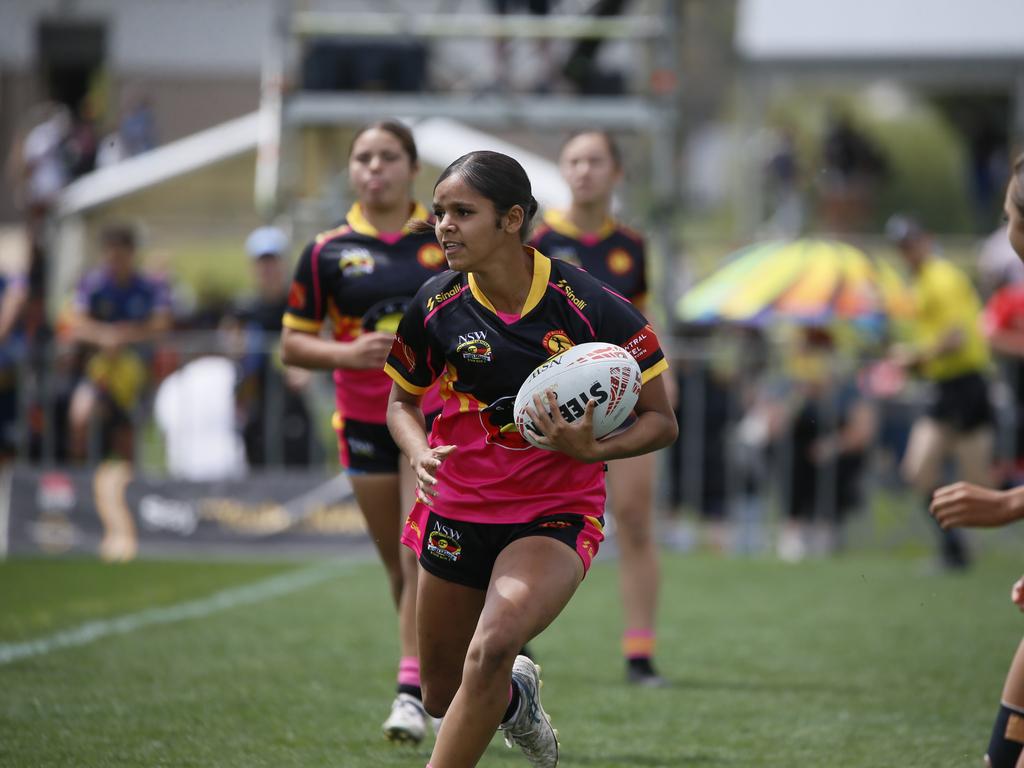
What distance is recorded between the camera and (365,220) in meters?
6.42

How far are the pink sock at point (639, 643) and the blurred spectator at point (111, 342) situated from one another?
6846mm

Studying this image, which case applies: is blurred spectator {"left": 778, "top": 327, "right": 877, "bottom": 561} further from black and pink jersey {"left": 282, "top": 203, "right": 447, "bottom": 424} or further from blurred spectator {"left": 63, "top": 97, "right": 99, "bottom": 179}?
blurred spectator {"left": 63, "top": 97, "right": 99, "bottom": 179}

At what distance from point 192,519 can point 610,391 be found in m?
8.87

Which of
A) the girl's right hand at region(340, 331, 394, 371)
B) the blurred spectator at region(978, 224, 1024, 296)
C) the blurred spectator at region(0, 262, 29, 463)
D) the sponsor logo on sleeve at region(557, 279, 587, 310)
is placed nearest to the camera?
the sponsor logo on sleeve at region(557, 279, 587, 310)

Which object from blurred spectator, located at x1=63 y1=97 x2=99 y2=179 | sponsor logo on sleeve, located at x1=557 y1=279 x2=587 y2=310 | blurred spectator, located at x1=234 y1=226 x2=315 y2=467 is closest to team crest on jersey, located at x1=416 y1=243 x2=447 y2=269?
sponsor logo on sleeve, located at x1=557 y1=279 x2=587 y2=310

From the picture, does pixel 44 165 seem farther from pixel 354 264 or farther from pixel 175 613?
pixel 354 264

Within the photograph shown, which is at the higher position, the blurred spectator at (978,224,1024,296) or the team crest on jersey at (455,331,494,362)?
the team crest on jersey at (455,331,494,362)

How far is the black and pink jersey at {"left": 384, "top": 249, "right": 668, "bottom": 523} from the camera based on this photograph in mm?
4617

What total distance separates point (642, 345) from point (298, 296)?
6.91 feet

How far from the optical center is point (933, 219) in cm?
2520

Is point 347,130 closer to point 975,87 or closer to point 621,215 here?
point 621,215

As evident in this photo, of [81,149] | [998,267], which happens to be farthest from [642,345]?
[81,149]

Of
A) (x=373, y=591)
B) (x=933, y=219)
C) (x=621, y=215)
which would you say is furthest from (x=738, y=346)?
(x=933, y=219)

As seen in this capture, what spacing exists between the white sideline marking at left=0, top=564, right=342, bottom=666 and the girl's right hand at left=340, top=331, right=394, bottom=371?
108 inches
